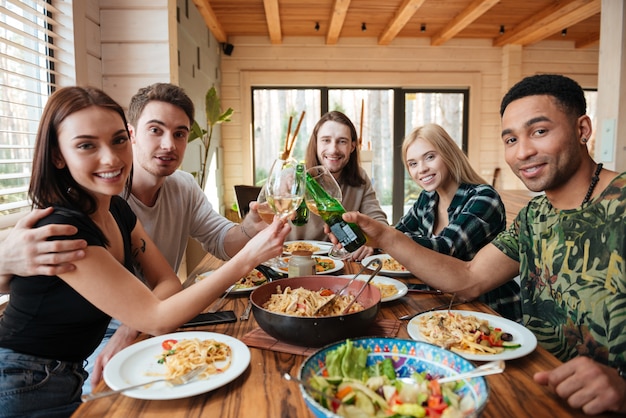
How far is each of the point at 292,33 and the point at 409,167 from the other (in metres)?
4.20

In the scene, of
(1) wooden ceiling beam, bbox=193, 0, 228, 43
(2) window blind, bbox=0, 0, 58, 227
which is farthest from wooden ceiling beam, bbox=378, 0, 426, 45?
(2) window blind, bbox=0, 0, 58, 227

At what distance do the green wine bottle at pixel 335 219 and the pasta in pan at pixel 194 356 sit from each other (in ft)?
1.90

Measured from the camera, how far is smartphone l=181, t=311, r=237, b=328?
1.20m

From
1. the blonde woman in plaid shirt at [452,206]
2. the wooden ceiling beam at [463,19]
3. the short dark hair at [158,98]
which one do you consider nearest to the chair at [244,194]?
the blonde woman in plaid shirt at [452,206]

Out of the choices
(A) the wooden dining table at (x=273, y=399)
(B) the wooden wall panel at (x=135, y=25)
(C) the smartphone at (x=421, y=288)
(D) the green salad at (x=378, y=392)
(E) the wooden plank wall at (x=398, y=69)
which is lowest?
(A) the wooden dining table at (x=273, y=399)

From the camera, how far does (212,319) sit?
123 centimetres

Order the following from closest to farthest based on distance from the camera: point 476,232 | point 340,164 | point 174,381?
1. point 174,381
2. point 476,232
3. point 340,164

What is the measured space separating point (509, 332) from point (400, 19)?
4.56 m

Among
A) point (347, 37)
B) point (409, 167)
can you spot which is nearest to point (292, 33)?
point (347, 37)

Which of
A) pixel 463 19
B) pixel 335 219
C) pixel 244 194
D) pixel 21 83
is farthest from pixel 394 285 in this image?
pixel 463 19

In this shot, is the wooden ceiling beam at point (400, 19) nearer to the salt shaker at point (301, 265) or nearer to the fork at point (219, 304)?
Answer: the salt shaker at point (301, 265)

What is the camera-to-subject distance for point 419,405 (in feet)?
2.12

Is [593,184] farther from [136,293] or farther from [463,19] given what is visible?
[463,19]

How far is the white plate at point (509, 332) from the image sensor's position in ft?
3.05
